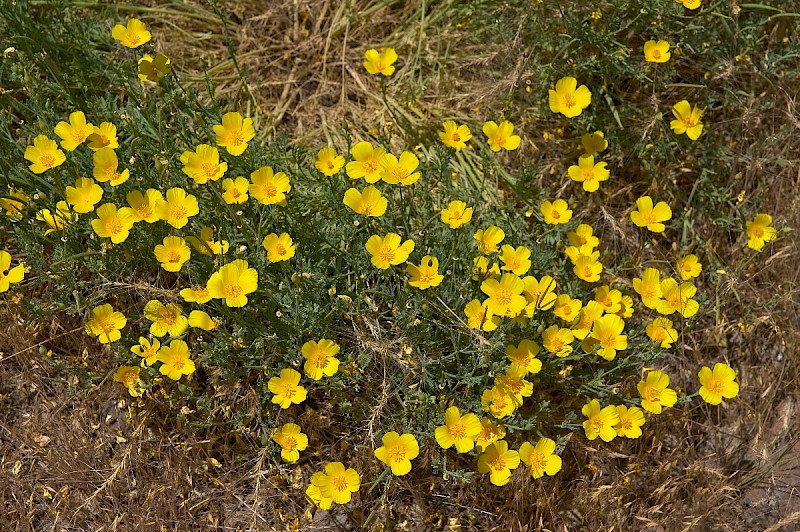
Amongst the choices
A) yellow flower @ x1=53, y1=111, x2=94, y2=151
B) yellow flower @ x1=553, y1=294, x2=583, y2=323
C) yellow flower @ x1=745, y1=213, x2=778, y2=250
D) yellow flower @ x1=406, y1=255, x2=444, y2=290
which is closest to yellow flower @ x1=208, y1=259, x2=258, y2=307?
yellow flower @ x1=406, y1=255, x2=444, y2=290

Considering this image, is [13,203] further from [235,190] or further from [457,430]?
[457,430]

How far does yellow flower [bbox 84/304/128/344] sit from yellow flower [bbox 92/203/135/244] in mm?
269

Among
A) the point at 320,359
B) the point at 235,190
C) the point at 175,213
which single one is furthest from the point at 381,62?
the point at 320,359

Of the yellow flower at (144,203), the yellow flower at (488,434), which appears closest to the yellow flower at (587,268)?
the yellow flower at (488,434)

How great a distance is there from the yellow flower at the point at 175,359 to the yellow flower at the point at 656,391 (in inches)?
67.3

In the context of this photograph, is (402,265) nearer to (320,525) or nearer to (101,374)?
(320,525)

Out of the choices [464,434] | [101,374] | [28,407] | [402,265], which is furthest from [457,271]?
[28,407]

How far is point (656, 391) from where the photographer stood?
2.74 meters

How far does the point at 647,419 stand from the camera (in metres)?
2.94

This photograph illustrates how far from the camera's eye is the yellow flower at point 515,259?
2725 mm

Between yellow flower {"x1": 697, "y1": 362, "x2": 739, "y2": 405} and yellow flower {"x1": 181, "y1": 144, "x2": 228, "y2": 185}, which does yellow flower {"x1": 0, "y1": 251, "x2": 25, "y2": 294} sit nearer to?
yellow flower {"x1": 181, "y1": 144, "x2": 228, "y2": 185}

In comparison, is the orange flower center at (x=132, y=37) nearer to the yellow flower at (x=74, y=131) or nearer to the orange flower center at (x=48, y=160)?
the yellow flower at (x=74, y=131)

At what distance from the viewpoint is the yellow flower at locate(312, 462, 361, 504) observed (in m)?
2.56

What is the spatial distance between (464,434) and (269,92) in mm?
1966
